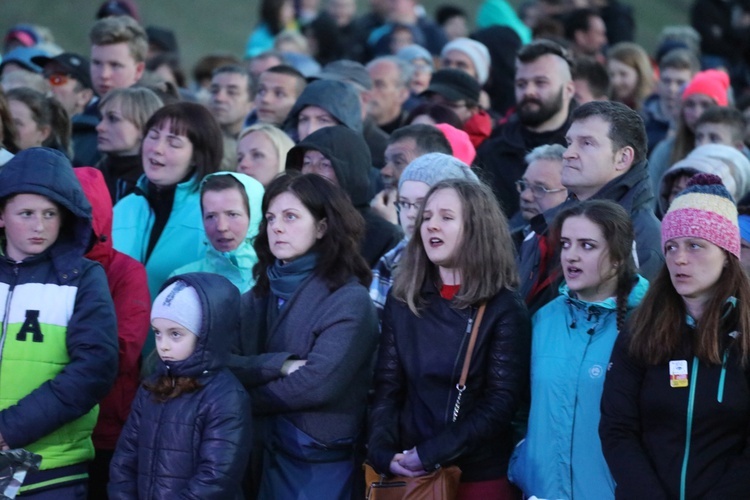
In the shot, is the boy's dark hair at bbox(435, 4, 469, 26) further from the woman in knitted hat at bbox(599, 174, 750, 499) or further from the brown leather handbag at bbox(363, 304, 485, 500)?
the woman in knitted hat at bbox(599, 174, 750, 499)

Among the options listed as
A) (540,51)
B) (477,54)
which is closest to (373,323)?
(540,51)

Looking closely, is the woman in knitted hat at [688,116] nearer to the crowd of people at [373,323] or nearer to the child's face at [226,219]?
the crowd of people at [373,323]

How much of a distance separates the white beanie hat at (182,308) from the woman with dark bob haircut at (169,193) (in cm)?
148

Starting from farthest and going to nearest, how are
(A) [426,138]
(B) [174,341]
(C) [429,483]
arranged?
(A) [426,138], (B) [174,341], (C) [429,483]

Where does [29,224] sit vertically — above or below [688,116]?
below

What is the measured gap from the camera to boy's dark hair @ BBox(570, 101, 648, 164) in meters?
5.75

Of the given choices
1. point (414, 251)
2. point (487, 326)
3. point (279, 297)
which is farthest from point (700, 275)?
point (279, 297)

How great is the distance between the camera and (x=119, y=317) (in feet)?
19.6

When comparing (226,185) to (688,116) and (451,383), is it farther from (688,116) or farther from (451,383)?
(688,116)

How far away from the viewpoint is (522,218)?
7.07m

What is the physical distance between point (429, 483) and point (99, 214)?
2187 mm

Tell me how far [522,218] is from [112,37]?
384 centimetres

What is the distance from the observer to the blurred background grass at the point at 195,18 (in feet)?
61.9

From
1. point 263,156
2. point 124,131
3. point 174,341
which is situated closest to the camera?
point 174,341
